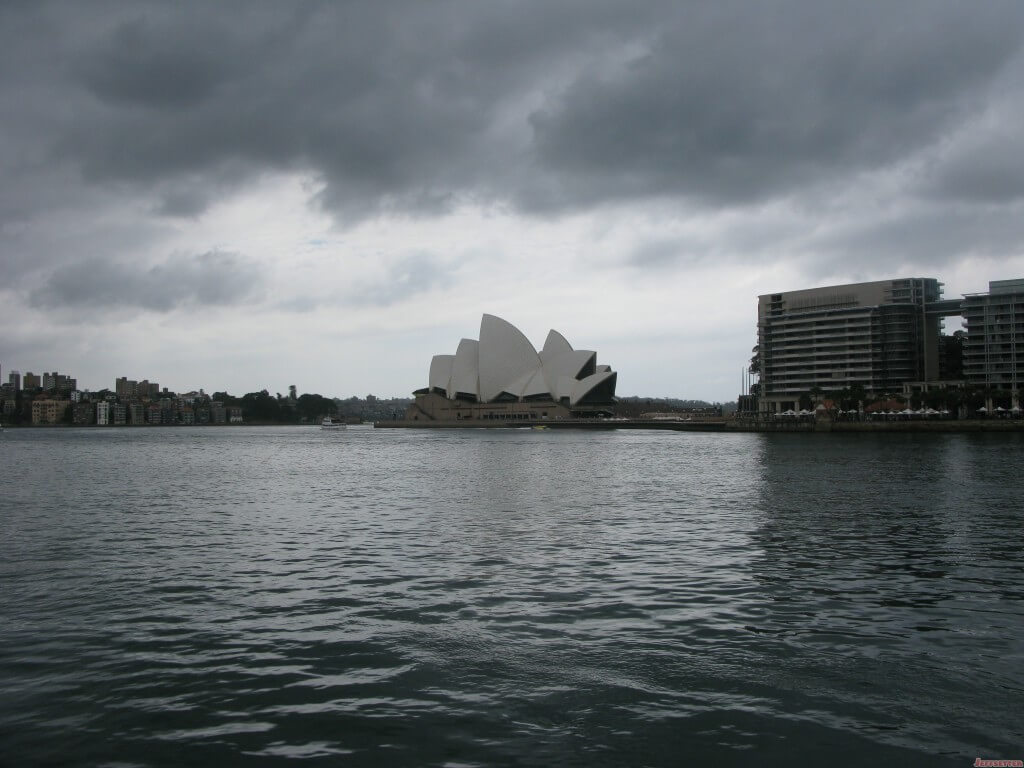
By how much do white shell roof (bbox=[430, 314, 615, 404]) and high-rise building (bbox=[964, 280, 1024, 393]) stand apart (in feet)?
170

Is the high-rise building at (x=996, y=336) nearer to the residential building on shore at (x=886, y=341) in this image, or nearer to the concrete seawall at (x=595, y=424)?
the residential building on shore at (x=886, y=341)

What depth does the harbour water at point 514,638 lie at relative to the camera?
6.55 meters

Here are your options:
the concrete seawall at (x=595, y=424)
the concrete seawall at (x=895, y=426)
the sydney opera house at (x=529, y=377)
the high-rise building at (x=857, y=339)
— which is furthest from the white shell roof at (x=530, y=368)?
the concrete seawall at (x=895, y=426)

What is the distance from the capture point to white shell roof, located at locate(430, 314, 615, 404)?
129 m

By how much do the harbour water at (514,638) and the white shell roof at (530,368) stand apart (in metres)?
107

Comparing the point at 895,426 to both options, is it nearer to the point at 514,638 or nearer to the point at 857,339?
the point at 857,339

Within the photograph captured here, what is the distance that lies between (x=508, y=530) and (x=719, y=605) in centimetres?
781

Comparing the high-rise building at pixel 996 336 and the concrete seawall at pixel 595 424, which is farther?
the concrete seawall at pixel 595 424

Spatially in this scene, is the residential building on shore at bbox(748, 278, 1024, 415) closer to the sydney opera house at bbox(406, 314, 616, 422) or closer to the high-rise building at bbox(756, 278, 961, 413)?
the high-rise building at bbox(756, 278, 961, 413)

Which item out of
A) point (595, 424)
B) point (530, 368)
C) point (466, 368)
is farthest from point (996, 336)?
point (466, 368)

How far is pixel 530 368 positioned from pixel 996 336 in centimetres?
6636

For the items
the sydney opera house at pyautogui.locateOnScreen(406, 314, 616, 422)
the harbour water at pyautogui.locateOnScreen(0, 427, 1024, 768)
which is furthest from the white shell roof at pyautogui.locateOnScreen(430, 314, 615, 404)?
the harbour water at pyautogui.locateOnScreen(0, 427, 1024, 768)

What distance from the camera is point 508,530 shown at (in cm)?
1827

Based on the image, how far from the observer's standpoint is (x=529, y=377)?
430 feet
